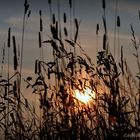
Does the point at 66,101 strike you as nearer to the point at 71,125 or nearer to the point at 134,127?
the point at 71,125

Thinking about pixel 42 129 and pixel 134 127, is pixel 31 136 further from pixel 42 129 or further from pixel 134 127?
pixel 134 127

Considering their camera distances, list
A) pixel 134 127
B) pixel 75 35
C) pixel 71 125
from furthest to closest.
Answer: pixel 75 35
pixel 71 125
pixel 134 127

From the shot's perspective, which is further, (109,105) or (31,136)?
(31,136)

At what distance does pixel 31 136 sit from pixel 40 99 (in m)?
0.36

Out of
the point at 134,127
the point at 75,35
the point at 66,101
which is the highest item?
the point at 75,35

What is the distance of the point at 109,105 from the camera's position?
11.0 feet

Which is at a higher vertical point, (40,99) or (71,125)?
(40,99)

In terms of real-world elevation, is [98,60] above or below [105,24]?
below

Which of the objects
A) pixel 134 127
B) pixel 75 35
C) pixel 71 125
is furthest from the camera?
pixel 75 35

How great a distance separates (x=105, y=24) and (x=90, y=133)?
1.04m

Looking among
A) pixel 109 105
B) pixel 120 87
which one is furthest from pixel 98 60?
pixel 109 105

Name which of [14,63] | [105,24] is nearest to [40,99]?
[14,63]

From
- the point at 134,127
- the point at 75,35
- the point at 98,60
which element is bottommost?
the point at 134,127

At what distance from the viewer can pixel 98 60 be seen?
3736 mm
